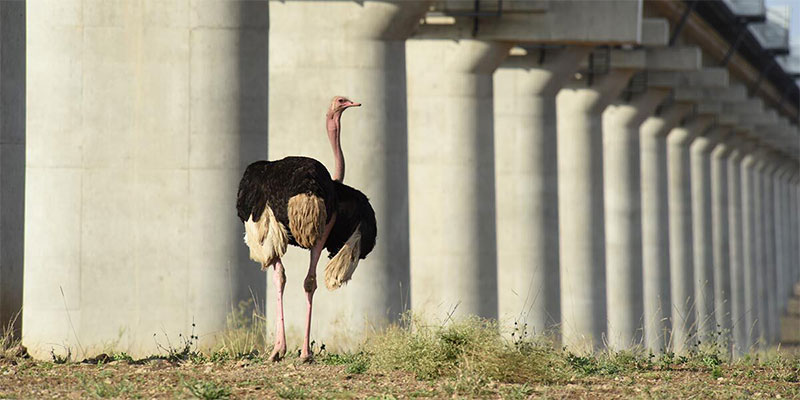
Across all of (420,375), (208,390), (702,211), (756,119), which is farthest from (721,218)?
(208,390)

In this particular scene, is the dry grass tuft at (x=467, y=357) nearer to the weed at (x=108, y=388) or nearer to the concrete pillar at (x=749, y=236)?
the weed at (x=108, y=388)

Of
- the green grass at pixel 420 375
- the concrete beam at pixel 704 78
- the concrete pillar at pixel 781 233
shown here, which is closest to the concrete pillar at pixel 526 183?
the concrete beam at pixel 704 78

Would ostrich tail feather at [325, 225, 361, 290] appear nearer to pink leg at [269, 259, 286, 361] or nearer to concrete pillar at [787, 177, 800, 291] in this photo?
pink leg at [269, 259, 286, 361]

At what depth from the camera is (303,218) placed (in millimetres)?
Answer: 13844

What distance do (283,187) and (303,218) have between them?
34 cm

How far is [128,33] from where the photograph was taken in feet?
69.1

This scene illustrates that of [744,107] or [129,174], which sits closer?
[129,174]

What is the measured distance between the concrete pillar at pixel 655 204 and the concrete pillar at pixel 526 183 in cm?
1333

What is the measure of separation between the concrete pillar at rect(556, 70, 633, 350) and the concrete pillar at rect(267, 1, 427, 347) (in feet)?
52.1

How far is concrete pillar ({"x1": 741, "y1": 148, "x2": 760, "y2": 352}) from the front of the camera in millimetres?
73625

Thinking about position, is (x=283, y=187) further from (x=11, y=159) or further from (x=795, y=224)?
(x=795, y=224)

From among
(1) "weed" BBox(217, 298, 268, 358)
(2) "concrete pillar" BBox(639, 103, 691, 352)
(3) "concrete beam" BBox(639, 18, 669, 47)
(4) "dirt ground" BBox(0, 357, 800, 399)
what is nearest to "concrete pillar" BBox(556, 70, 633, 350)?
(3) "concrete beam" BBox(639, 18, 669, 47)

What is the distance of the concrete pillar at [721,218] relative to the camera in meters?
64.2

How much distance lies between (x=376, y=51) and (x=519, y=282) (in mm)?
12451
